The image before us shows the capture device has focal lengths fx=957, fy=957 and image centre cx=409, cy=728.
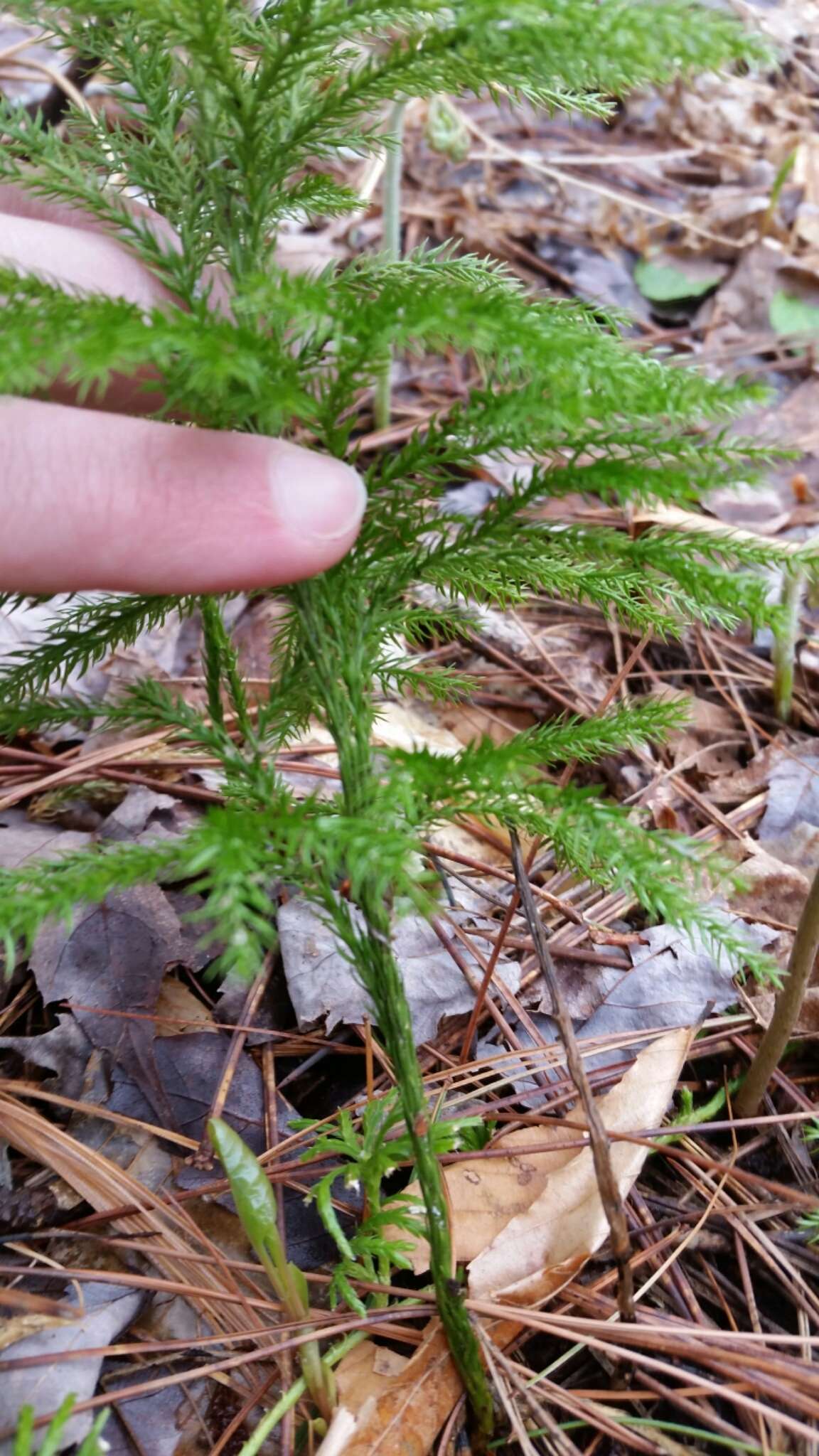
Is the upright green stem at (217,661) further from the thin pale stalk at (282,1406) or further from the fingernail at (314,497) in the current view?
the thin pale stalk at (282,1406)

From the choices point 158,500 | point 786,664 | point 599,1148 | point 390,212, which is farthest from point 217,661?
point 390,212

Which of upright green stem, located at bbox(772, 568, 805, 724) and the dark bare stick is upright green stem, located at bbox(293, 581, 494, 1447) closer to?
the dark bare stick

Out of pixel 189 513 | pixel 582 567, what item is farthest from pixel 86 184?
pixel 582 567

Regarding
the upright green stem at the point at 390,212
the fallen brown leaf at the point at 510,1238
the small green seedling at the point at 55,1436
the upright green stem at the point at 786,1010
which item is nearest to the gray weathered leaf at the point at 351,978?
the fallen brown leaf at the point at 510,1238

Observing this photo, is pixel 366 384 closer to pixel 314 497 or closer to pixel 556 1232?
pixel 314 497

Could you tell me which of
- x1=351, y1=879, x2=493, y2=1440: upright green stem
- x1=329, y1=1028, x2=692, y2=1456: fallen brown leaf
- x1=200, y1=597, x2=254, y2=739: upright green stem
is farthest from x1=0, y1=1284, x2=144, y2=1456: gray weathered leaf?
x1=200, y1=597, x2=254, y2=739: upright green stem
